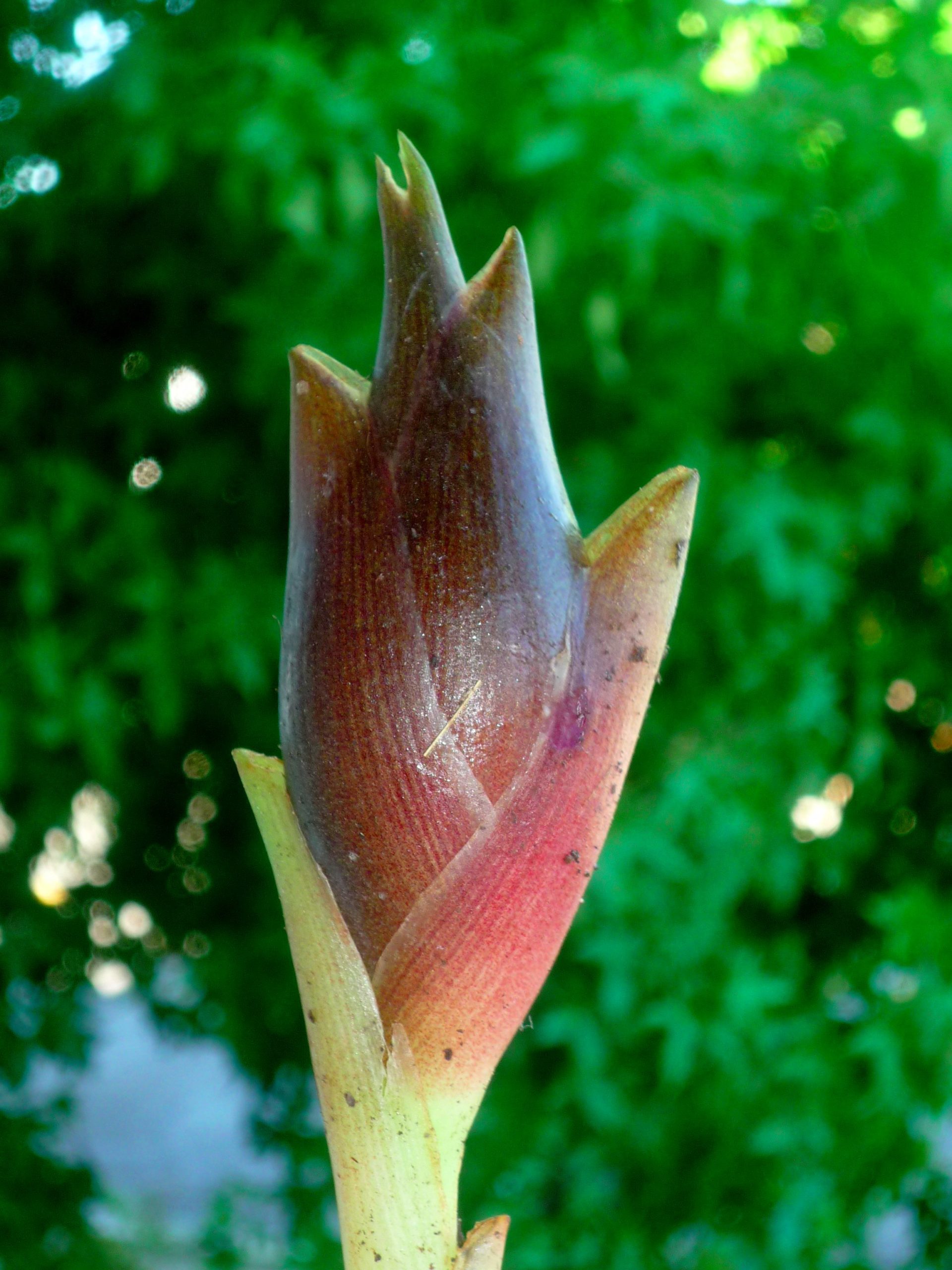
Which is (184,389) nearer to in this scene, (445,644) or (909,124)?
(909,124)

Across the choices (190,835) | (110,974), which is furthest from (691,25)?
(110,974)

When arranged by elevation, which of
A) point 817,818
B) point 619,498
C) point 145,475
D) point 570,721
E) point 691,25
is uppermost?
point 570,721

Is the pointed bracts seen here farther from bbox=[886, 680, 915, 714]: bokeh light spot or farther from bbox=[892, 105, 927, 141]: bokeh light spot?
bbox=[886, 680, 915, 714]: bokeh light spot

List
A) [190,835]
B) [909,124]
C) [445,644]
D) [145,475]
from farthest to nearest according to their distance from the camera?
[190,835]
[145,475]
[909,124]
[445,644]

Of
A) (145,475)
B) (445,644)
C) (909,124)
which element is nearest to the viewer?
(445,644)

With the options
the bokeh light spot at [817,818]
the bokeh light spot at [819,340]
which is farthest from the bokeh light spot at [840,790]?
the bokeh light spot at [819,340]

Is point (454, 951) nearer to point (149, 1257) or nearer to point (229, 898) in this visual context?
point (229, 898)
